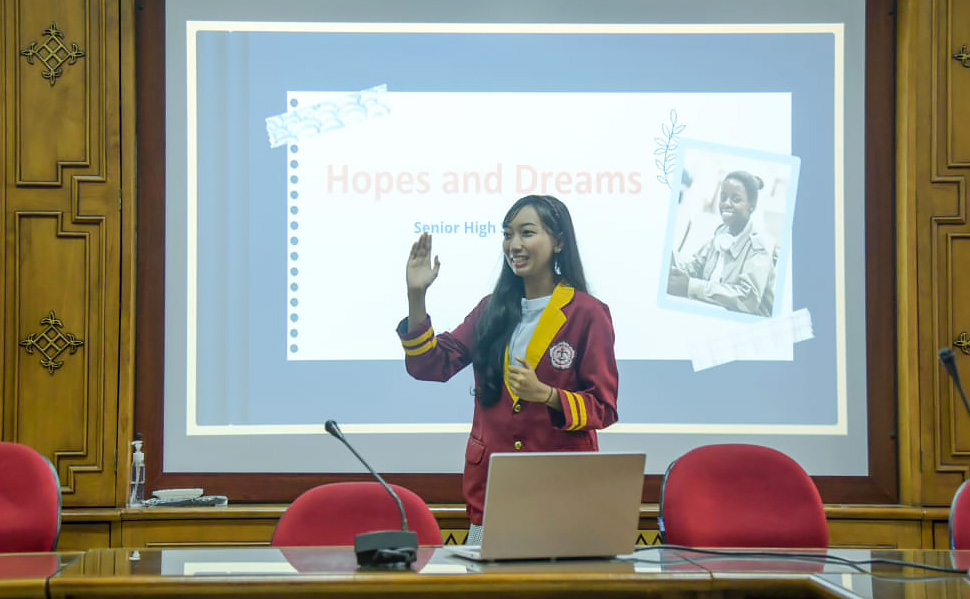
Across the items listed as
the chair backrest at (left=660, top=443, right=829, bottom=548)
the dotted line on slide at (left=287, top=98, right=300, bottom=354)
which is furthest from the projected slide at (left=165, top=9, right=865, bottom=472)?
the chair backrest at (left=660, top=443, right=829, bottom=548)

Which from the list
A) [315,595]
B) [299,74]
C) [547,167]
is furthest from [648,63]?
[315,595]

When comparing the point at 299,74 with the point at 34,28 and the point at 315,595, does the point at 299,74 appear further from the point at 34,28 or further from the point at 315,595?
the point at 315,595

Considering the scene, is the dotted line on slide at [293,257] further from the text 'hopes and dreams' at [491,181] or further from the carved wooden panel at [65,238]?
the carved wooden panel at [65,238]

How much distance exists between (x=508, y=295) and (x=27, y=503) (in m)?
2.06

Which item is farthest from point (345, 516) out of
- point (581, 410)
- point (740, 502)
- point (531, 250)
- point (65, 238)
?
point (65, 238)

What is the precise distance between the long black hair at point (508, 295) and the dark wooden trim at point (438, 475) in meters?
0.46

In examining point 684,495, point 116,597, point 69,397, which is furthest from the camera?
point 69,397

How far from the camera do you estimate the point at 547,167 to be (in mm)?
4707

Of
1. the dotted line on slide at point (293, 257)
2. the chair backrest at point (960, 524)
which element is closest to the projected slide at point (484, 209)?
the dotted line on slide at point (293, 257)

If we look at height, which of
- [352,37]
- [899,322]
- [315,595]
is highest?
[352,37]

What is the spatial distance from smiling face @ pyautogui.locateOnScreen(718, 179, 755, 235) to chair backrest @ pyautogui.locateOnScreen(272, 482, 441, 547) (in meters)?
2.20

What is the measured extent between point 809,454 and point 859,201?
112 cm

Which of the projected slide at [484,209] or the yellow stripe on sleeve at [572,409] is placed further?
the projected slide at [484,209]

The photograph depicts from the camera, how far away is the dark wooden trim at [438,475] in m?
4.62
